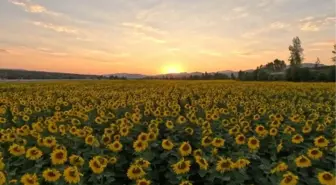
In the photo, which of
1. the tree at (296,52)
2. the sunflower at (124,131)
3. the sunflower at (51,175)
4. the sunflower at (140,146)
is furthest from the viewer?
the tree at (296,52)

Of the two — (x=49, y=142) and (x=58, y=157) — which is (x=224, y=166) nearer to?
(x=58, y=157)

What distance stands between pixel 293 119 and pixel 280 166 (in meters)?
3.79

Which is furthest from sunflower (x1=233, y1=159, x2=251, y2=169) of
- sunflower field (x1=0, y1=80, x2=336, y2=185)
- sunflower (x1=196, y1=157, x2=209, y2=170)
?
sunflower (x1=196, y1=157, x2=209, y2=170)

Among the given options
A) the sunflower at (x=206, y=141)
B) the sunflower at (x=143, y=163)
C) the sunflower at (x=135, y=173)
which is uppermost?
the sunflower at (x=206, y=141)

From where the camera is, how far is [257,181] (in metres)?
5.05

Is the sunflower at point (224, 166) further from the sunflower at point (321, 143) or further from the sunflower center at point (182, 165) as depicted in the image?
the sunflower at point (321, 143)

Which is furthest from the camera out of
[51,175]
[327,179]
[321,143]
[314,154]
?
[321,143]

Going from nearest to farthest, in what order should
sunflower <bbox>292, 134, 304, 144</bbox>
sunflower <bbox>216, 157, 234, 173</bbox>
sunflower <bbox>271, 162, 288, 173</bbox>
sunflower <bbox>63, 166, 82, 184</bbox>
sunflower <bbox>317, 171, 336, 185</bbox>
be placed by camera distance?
1. sunflower <bbox>317, 171, 336, 185</bbox>
2. sunflower <bbox>63, 166, 82, 184</bbox>
3. sunflower <bbox>271, 162, 288, 173</bbox>
4. sunflower <bbox>216, 157, 234, 173</bbox>
5. sunflower <bbox>292, 134, 304, 144</bbox>

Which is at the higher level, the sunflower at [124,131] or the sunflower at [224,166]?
the sunflower at [124,131]

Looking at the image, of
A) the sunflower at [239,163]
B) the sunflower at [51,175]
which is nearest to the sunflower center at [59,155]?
the sunflower at [51,175]

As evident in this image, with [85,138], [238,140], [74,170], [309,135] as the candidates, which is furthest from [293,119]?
[74,170]

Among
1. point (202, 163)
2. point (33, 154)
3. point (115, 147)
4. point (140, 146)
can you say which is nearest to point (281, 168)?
point (202, 163)

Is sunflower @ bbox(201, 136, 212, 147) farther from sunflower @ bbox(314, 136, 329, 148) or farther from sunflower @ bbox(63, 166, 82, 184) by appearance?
sunflower @ bbox(63, 166, 82, 184)

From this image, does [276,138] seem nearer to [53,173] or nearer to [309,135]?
[309,135]
